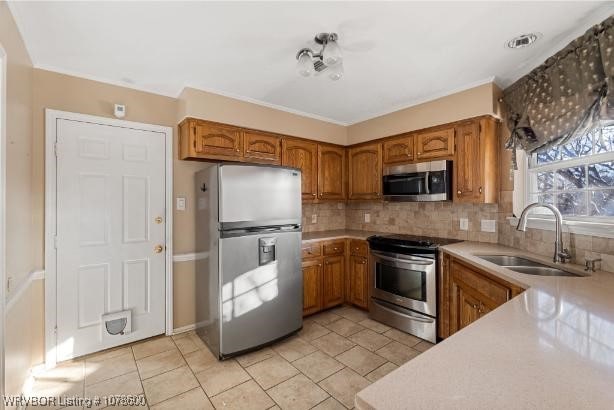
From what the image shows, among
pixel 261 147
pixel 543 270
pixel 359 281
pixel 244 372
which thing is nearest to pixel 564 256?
pixel 543 270

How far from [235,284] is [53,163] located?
1.73 meters

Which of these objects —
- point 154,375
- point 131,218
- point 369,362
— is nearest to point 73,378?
point 154,375

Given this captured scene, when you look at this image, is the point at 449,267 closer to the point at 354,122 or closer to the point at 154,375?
the point at 354,122

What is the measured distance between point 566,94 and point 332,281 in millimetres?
2569

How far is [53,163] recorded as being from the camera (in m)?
2.19

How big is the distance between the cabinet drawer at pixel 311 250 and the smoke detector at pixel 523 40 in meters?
2.33

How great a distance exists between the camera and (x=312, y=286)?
10.0 ft

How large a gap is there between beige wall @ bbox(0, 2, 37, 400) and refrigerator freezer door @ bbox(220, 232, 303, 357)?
118 cm

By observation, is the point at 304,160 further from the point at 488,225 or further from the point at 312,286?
the point at 488,225

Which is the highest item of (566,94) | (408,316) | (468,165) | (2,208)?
(566,94)

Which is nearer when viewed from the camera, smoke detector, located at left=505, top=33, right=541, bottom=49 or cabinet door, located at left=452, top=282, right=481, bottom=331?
smoke detector, located at left=505, top=33, right=541, bottom=49

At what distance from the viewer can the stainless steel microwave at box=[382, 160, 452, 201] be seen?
270cm

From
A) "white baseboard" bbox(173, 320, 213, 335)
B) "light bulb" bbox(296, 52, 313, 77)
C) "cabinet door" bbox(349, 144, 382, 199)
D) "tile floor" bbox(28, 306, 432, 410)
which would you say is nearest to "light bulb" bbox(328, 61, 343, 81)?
"light bulb" bbox(296, 52, 313, 77)

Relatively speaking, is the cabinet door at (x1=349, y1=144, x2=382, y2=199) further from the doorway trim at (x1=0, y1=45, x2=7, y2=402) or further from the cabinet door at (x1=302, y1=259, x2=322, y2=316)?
the doorway trim at (x1=0, y1=45, x2=7, y2=402)
